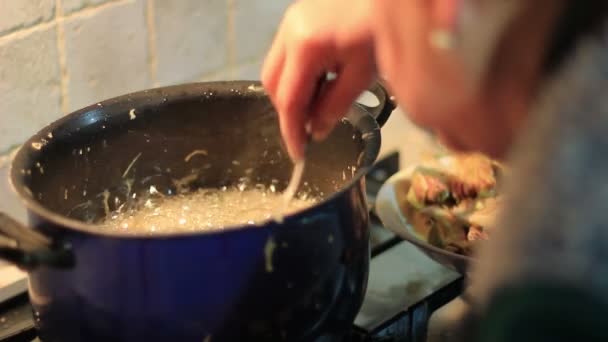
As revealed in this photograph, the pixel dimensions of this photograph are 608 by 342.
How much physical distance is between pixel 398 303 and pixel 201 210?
0.54ft

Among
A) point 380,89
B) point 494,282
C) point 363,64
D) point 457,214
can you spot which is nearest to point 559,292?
point 494,282

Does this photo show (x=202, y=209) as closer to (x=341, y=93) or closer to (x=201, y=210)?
(x=201, y=210)

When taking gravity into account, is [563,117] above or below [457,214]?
above

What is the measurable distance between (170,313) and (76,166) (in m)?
0.18

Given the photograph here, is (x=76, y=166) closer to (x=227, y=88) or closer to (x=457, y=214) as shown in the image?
(x=227, y=88)

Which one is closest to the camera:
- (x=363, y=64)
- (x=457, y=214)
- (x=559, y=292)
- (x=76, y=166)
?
(x=559, y=292)

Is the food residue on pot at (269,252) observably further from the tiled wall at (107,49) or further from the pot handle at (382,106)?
the tiled wall at (107,49)

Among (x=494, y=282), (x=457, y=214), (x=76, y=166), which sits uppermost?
(x=494, y=282)

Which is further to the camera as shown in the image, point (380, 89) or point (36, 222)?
point (380, 89)

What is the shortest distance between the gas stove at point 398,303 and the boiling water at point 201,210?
0.30 ft

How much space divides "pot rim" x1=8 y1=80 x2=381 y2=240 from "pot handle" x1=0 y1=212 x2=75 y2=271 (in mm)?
12

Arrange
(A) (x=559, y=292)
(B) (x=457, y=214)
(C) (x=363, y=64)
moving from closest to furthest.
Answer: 1. (A) (x=559, y=292)
2. (C) (x=363, y=64)
3. (B) (x=457, y=214)

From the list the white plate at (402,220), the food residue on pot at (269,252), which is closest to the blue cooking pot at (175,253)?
the food residue on pot at (269,252)

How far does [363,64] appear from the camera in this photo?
432 mm
